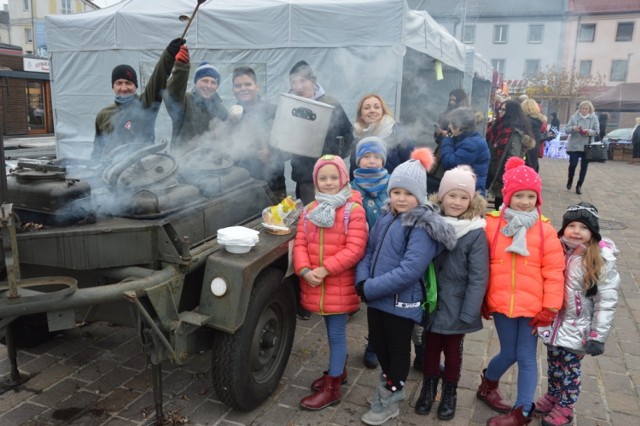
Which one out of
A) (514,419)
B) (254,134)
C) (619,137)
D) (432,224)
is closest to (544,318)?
(514,419)

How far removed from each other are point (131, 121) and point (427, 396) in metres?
2.65

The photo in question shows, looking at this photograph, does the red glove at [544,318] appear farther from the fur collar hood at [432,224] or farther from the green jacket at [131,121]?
the green jacket at [131,121]

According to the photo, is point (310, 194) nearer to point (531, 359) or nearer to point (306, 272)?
point (306, 272)

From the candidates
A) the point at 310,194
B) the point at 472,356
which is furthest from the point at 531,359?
the point at 310,194

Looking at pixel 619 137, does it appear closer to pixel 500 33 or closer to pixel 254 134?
pixel 500 33

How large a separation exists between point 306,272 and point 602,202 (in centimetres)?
855

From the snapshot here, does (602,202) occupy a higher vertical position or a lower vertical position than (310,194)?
lower

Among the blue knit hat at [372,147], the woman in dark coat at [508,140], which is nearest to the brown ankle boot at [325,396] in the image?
the blue knit hat at [372,147]

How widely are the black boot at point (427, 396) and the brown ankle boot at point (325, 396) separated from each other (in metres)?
0.45

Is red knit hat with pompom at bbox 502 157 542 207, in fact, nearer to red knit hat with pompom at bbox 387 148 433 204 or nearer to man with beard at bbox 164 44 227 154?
red knit hat with pompom at bbox 387 148 433 204

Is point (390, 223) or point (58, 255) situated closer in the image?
point (58, 255)

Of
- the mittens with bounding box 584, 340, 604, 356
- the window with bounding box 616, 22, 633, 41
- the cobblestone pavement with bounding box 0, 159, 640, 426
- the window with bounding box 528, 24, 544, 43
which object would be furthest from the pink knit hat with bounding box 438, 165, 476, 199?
the window with bounding box 616, 22, 633, 41

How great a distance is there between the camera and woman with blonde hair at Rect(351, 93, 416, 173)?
151 inches

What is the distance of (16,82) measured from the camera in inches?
854
